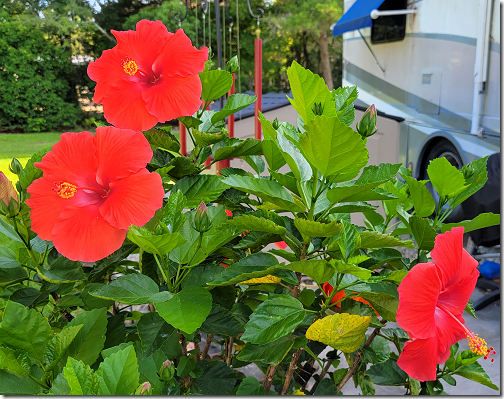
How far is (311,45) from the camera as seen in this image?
9.20m

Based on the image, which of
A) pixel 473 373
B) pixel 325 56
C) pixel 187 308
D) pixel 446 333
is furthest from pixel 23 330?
pixel 325 56

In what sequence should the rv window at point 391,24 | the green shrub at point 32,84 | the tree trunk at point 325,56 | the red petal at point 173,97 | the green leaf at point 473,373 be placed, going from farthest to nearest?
the tree trunk at point 325,56, the green shrub at point 32,84, the rv window at point 391,24, the green leaf at point 473,373, the red petal at point 173,97

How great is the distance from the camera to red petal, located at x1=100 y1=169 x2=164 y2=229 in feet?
1.06

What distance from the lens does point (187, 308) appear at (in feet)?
1.09

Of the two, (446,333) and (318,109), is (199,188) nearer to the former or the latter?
(318,109)

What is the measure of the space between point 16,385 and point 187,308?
0.50ft

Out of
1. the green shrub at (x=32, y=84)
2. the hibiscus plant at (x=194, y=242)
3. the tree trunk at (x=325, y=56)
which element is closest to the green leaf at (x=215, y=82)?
the hibiscus plant at (x=194, y=242)

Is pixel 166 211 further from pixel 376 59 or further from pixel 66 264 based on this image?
pixel 376 59

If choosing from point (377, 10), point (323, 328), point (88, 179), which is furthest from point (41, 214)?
point (377, 10)

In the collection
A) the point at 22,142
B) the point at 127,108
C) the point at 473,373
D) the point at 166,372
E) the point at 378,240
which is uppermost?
the point at 127,108

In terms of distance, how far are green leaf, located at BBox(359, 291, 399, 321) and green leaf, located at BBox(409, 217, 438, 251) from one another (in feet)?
0.23

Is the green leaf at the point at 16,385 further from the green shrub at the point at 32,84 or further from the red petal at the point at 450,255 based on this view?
the green shrub at the point at 32,84

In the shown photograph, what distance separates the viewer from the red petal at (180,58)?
1.30 ft

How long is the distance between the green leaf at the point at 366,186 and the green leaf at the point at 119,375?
0.65ft
